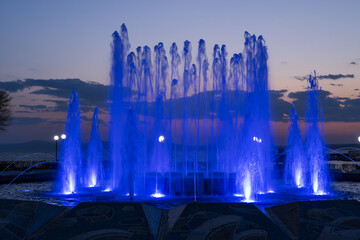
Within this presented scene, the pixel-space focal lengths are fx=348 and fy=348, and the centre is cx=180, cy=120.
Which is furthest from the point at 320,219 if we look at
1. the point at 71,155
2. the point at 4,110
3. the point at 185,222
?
the point at 4,110

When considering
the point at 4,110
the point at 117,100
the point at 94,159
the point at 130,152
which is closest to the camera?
the point at 130,152

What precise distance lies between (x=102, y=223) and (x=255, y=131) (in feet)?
30.6

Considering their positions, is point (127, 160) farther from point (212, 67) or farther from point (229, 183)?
point (212, 67)

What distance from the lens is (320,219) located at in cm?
683

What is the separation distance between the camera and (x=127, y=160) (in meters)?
12.8

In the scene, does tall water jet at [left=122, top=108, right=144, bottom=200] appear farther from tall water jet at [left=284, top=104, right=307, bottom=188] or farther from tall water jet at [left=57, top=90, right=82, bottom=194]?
tall water jet at [left=284, top=104, right=307, bottom=188]

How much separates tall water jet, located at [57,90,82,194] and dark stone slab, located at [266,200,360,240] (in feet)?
32.6

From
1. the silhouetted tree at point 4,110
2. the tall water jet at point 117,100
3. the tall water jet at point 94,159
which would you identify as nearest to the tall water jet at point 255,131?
the tall water jet at point 117,100

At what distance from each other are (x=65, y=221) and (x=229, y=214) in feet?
10.4

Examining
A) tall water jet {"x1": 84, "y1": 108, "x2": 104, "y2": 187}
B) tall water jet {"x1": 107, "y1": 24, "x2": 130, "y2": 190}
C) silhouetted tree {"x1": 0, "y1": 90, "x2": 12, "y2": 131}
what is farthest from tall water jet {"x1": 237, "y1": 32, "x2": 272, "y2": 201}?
silhouetted tree {"x1": 0, "y1": 90, "x2": 12, "y2": 131}

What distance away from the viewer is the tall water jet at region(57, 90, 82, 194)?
14730mm

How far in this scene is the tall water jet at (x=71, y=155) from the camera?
14.7 m

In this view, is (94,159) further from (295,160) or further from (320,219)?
(320,219)

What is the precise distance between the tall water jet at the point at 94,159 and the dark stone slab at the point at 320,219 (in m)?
12.3
